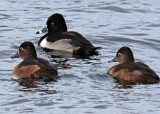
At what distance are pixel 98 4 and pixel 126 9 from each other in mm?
1305

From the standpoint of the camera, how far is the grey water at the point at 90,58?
8367mm

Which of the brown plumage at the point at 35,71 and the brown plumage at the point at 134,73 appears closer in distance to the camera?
the brown plumage at the point at 134,73

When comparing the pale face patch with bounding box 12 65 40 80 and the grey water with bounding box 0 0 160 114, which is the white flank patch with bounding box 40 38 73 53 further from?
the pale face patch with bounding box 12 65 40 80

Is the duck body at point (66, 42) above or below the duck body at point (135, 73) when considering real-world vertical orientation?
above

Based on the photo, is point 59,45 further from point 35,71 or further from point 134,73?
point 134,73

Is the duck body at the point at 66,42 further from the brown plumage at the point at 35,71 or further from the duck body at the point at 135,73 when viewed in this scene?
the brown plumage at the point at 35,71

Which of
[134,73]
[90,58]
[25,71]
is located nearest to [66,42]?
[90,58]

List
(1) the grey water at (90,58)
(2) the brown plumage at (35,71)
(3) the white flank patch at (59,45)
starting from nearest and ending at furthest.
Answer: (1) the grey water at (90,58), (2) the brown plumage at (35,71), (3) the white flank patch at (59,45)

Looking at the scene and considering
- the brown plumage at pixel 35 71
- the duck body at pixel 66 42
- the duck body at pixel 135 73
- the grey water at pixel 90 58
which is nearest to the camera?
the grey water at pixel 90 58

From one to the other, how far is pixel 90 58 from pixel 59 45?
1499 millimetres

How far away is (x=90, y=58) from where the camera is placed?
12.7m

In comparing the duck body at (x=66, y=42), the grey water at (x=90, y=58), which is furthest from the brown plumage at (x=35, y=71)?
the duck body at (x=66, y=42)

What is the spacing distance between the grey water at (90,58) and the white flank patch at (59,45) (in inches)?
27.7

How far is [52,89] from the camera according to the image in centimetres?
931
